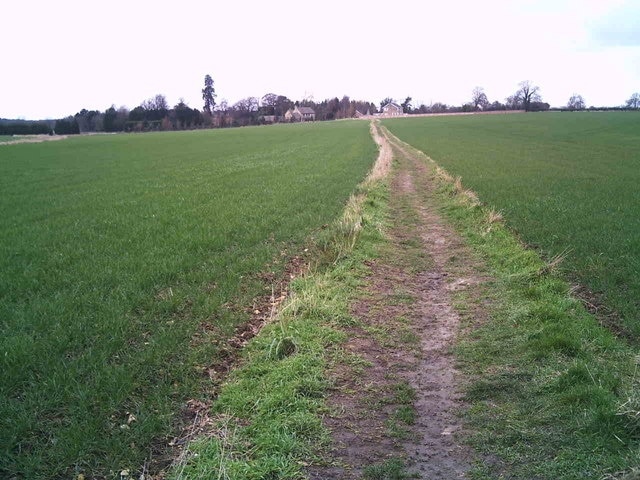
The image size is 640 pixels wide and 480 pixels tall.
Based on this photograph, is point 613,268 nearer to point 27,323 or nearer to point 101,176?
point 27,323

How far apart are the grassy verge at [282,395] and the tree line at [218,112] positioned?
114392mm

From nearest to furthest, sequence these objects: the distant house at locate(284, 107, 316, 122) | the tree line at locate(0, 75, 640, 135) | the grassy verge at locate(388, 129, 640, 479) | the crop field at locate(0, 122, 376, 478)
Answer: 1. the grassy verge at locate(388, 129, 640, 479)
2. the crop field at locate(0, 122, 376, 478)
3. the tree line at locate(0, 75, 640, 135)
4. the distant house at locate(284, 107, 316, 122)

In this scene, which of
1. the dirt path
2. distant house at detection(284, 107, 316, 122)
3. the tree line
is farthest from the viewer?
distant house at detection(284, 107, 316, 122)

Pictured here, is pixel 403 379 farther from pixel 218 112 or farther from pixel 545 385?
pixel 218 112

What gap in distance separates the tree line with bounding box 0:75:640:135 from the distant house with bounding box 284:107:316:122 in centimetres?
196

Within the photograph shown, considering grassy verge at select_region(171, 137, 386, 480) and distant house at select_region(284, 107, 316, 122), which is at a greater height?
distant house at select_region(284, 107, 316, 122)

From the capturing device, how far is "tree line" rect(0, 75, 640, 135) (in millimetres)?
112562

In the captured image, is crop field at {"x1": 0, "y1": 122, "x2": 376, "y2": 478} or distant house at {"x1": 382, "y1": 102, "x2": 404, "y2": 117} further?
distant house at {"x1": 382, "y1": 102, "x2": 404, "y2": 117}

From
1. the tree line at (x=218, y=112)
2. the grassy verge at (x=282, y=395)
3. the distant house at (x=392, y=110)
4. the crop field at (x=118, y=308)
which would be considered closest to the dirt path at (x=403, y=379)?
the grassy verge at (x=282, y=395)

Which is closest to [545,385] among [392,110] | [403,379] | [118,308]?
[403,379]

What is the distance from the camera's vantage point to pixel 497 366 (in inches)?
220

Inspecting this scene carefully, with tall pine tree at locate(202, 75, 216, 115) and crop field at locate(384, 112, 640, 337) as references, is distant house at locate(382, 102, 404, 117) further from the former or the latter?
crop field at locate(384, 112, 640, 337)

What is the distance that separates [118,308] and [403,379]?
4.19m

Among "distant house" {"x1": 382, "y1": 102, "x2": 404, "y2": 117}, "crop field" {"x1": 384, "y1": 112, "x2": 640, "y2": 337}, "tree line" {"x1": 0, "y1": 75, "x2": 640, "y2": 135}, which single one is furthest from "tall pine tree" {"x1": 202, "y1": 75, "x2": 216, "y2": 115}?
"crop field" {"x1": 384, "y1": 112, "x2": 640, "y2": 337}
